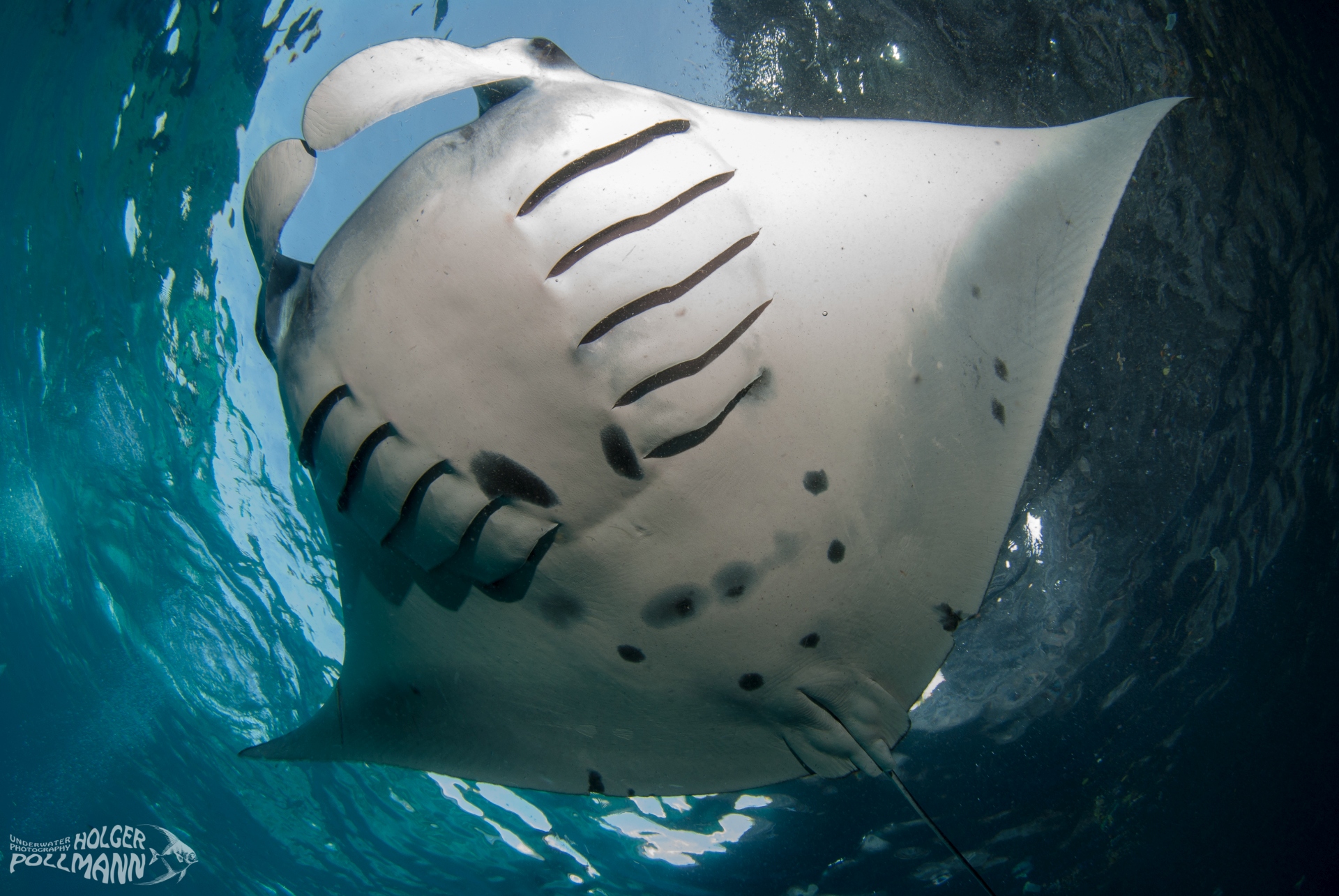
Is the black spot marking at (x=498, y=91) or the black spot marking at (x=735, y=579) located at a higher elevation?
the black spot marking at (x=498, y=91)

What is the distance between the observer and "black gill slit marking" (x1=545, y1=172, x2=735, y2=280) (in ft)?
4.15

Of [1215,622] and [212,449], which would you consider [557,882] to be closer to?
[212,449]

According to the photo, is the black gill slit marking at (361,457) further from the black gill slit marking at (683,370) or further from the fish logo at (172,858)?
the fish logo at (172,858)

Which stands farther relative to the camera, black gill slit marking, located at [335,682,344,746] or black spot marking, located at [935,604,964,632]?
black gill slit marking, located at [335,682,344,746]

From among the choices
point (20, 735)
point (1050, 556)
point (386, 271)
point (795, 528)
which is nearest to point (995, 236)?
point (795, 528)

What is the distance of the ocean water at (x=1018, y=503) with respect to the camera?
338 centimetres

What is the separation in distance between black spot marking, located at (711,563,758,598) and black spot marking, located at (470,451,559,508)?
47 cm

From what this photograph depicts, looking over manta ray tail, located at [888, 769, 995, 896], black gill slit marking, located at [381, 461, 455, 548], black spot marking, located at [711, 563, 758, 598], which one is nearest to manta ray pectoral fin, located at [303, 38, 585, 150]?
black gill slit marking, located at [381, 461, 455, 548]

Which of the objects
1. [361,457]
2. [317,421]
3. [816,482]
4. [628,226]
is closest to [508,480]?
[361,457]

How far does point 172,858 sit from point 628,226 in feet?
77.6

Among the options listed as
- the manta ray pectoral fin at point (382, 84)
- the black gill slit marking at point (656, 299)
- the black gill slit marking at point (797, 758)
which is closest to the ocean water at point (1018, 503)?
the manta ray pectoral fin at point (382, 84)

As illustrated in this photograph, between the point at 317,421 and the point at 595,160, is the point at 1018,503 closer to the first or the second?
the point at 595,160

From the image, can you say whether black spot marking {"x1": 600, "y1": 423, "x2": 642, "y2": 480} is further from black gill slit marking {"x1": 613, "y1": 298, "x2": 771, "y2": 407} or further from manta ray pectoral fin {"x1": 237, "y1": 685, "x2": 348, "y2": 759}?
manta ray pectoral fin {"x1": 237, "y1": 685, "x2": 348, "y2": 759}

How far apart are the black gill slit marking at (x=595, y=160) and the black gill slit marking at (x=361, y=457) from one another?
564 mm
